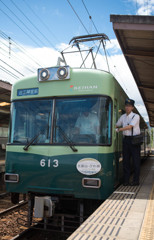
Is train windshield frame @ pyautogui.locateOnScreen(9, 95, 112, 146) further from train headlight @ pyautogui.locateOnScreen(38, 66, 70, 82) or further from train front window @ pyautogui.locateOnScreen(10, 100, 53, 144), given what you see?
train headlight @ pyautogui.locateOnScreen(38, 66, 70, 82)

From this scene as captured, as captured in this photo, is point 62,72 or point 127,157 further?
point 127,157

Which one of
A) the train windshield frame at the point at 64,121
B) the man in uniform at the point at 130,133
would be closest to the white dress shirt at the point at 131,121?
the man in uniform at the point at 130,133

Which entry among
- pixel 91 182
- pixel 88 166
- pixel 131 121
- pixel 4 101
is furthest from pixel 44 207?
pixel 4 101

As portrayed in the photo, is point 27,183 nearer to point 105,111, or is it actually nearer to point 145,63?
point 105,111

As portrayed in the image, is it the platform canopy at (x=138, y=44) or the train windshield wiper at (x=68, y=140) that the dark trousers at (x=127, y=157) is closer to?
the train windshield wiper at (x=68, y=140)

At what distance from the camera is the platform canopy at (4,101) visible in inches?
390

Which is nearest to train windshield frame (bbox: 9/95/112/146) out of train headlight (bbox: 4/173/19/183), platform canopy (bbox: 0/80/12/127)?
train headlight (bbox: 4/173/19/183)

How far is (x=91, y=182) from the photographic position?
462 centimetres

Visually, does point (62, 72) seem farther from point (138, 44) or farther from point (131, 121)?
point (138, 44)

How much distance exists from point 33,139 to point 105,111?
141cm

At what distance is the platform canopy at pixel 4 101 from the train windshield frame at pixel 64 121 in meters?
4.87

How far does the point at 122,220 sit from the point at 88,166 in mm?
1448

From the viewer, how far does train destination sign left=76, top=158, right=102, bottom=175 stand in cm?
461

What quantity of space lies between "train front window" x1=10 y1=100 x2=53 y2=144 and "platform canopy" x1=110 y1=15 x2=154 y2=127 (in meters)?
2.43
